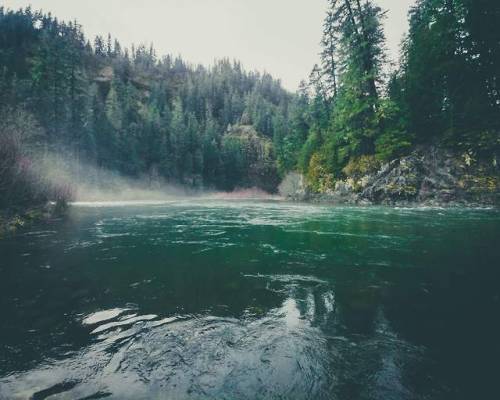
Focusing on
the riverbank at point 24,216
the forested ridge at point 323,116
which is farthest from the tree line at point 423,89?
the riverbank at point 24,216

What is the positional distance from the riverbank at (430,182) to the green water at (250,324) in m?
16.6

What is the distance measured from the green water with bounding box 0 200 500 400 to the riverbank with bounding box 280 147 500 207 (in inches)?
652

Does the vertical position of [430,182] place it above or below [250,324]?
above

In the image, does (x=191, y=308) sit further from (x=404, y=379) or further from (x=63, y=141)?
(x=63, y=141)

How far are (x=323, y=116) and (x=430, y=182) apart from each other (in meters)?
26.0

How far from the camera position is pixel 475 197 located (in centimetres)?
2244

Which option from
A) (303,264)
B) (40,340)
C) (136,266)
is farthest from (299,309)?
(136,266)

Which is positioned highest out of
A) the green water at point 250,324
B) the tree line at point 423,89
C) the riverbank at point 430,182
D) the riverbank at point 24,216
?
the tree line at point 423,89

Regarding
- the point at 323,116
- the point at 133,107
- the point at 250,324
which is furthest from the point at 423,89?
the point at 133,107

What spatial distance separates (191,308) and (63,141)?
5644 centimetres

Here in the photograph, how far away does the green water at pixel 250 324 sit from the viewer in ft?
10.2

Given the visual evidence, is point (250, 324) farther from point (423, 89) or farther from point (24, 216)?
point (423, 89)

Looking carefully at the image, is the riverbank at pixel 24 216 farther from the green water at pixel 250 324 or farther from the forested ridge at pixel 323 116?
the green water at pixel 250 324

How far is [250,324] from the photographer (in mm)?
4523
